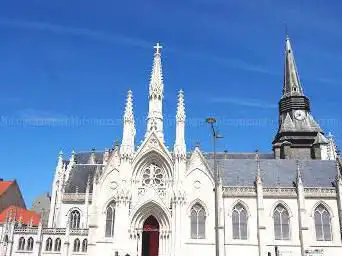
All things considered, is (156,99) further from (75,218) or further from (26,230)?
(26,230)

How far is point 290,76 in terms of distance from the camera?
63.3 m

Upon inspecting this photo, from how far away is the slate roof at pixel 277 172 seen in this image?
1725 inches

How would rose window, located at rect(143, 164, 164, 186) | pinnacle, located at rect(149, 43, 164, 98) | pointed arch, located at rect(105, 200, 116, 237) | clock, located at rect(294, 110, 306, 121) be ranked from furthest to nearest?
clock, located at rect(294, 110, 306, 121)
pinnacle, located at rect(149, 43, 164, 98)
rose window, located at rect(143, 164, 164, 186)
pointed arch, located at rect(105, 200, 116, 237)

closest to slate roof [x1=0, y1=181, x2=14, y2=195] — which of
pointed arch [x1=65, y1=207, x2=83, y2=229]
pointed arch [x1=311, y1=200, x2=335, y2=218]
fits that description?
pointed arch [x1=65, y1=207, x2=83, y2=229]

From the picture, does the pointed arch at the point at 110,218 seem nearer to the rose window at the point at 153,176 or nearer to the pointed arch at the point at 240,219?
the rose window at the point at 153,176

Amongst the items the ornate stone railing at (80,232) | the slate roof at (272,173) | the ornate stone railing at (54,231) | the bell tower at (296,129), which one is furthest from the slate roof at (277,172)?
the ornate stone railing at (54,231)

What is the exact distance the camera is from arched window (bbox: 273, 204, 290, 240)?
133ft

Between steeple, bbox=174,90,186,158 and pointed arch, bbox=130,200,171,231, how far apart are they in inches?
226

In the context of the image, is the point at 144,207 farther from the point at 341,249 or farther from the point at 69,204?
the point at 341,249

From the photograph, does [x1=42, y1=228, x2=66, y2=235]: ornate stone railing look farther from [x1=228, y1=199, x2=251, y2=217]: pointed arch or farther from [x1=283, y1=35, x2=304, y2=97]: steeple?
[x1=283, y1=35, x2=304, y2=97]: steeple

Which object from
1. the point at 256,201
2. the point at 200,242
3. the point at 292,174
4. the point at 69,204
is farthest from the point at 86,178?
the point at 292,174

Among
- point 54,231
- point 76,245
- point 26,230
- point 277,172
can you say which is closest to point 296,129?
point 277,172

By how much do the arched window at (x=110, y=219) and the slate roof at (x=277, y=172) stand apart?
12.4m

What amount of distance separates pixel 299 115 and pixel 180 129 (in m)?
Answer: 25.7
